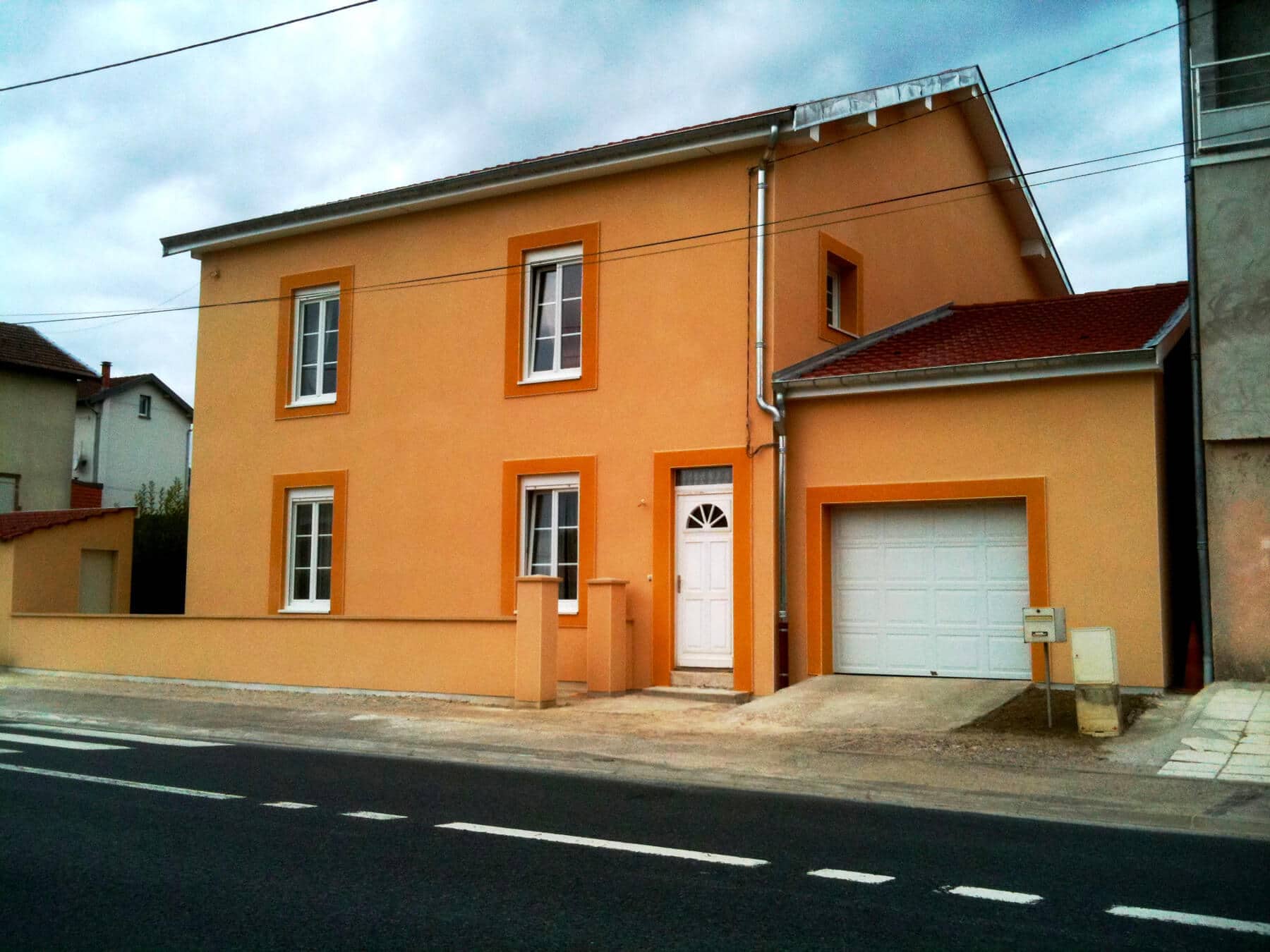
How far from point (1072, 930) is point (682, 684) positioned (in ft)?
32.8

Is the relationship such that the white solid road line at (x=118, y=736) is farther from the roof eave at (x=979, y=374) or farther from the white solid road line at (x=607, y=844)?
the roof eave at (x=979, y=374)

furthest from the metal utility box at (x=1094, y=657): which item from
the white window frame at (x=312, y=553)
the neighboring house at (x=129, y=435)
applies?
the neighboring house at (x=129, y=435)

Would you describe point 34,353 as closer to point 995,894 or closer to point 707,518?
point 707,518

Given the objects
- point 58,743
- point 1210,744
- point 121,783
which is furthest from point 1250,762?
point 58,743

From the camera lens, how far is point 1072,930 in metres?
5.16

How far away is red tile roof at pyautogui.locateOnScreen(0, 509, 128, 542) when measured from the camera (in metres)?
19.8

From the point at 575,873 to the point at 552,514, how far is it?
34.8 feet

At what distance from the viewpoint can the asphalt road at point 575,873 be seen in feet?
16.8

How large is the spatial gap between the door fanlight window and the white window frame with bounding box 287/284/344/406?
633 cm

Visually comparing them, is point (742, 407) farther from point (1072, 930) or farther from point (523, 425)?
point (1072, 930)

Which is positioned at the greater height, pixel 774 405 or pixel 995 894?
pixel 774 405

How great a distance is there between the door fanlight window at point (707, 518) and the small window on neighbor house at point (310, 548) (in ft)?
19.4

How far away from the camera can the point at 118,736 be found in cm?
1246

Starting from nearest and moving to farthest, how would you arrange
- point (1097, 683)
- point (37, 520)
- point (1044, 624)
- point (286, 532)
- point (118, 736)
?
point (1097, 683) < point (1044, 624) < point (118, 736) < point (286, 532) < point (37, 520)
